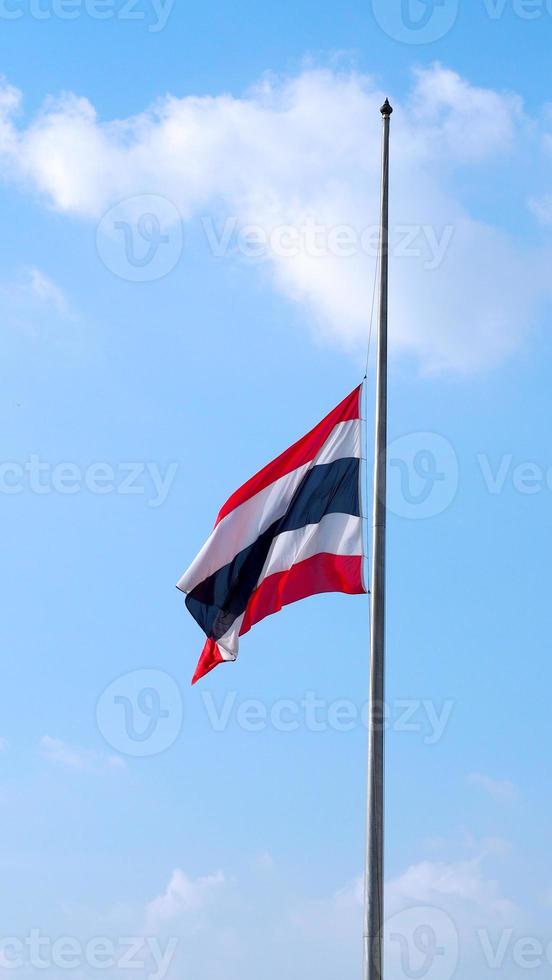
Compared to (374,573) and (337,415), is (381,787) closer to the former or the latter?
(374,573)

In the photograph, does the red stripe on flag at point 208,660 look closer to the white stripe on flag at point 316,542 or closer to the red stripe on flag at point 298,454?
the white stripe on flag at point 316,542

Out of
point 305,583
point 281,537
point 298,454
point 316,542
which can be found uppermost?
point 298,454

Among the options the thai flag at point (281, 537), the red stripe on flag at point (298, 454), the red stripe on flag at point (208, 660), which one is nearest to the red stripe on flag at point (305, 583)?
the thai flag at point (281, 537)

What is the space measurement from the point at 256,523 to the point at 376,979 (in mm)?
7764

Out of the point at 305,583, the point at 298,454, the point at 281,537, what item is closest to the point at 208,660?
the point at 305,583

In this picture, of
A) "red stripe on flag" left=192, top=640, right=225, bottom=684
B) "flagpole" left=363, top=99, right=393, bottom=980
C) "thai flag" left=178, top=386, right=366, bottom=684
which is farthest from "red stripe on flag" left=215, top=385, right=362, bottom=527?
"red stripe on flag" left=192, top=640, right=225, bottom=684

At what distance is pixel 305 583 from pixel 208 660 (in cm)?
231

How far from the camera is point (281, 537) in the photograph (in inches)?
896

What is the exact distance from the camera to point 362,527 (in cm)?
2195

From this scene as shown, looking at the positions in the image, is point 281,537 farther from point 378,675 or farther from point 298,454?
point 378,675

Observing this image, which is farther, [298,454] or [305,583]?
[298,454]

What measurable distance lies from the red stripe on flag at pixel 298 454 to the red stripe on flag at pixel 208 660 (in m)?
2.11

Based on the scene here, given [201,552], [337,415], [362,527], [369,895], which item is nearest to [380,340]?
[337,415]

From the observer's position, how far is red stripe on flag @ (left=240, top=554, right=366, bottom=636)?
2162 centimetres
